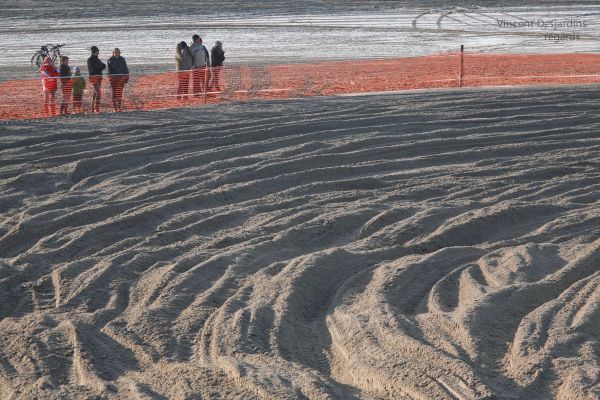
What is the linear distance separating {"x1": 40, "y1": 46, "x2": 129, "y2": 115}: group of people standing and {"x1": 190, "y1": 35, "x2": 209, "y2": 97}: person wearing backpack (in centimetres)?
174

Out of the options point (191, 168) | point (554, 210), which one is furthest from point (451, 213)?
point (191, 168)

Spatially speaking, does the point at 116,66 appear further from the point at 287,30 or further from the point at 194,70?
the point at 287,30

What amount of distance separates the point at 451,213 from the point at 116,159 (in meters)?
5.08

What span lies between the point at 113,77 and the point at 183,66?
2.00 meters

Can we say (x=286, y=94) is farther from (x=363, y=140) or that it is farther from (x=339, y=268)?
(x=339, y=268)

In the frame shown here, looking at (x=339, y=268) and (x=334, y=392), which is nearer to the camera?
(x=334, y=392)

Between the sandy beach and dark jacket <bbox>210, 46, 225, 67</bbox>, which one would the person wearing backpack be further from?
the sandy beach

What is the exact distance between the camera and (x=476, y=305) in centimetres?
673

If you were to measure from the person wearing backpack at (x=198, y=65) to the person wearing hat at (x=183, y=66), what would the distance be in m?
0.16

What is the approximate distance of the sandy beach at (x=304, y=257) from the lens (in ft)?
18.9

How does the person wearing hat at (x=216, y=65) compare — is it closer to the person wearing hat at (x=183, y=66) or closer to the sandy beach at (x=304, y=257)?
the person wearing hat at (x=183, y=66)

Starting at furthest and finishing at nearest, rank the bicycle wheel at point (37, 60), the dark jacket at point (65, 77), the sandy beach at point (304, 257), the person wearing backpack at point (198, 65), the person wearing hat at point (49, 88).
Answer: the bicycle wheel at point (37, 60) → the person wearing backpack at point (198, 65) → the dark jacket at point (65, 77) → the person wearing hat at point (49, 88) → the sandy beach at point (304, 257)

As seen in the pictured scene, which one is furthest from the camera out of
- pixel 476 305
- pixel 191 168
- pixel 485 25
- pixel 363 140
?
pixel 485 25

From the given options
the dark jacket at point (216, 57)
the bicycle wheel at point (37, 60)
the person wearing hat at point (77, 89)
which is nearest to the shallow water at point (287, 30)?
the bicycle wheel at point (37, 60)
